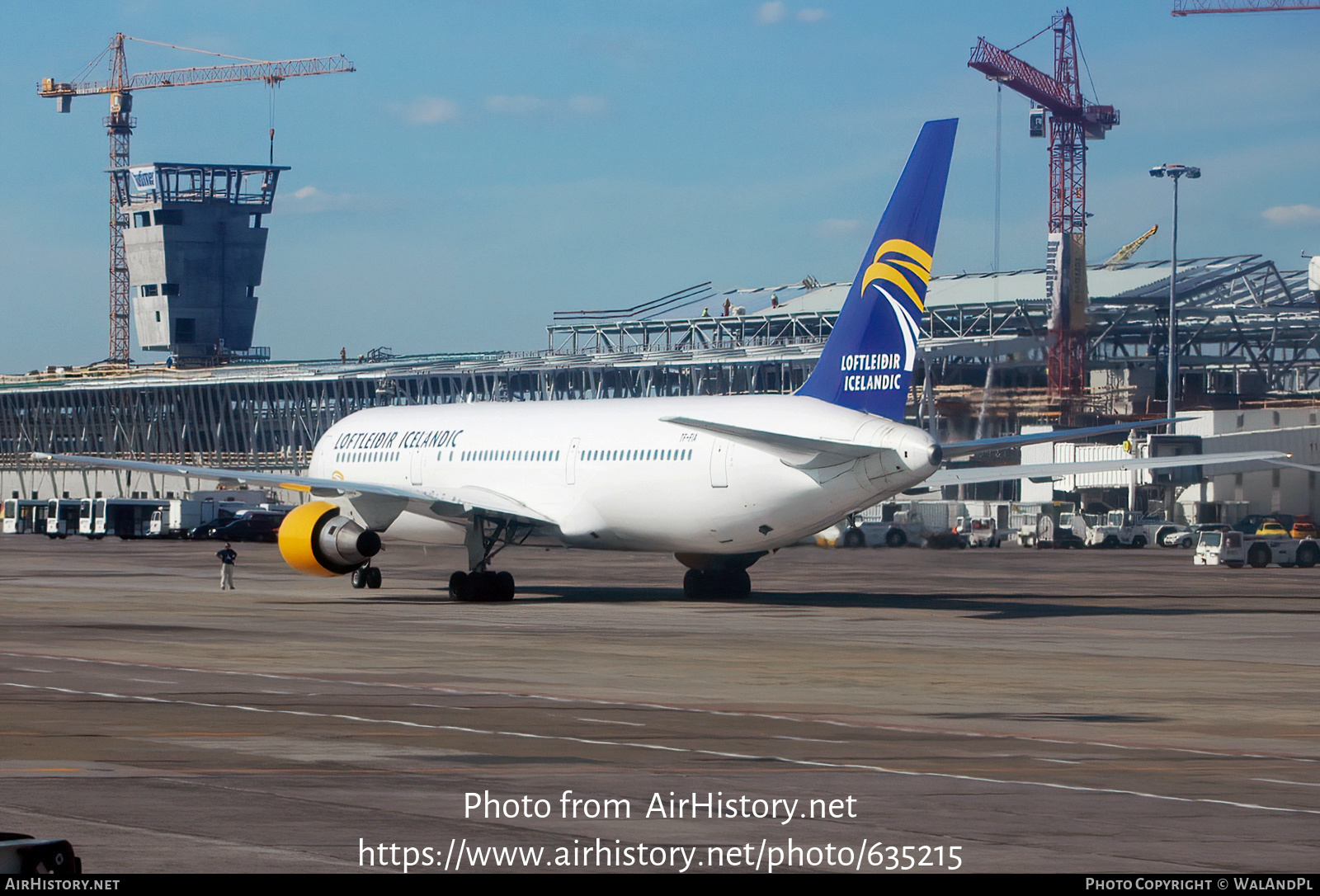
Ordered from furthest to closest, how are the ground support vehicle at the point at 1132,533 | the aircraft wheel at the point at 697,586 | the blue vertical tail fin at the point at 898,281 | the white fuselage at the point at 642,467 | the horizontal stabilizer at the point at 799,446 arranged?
1. the ground support vehicle at the point at 1132,533
2. the aircraft wheel at the point at 697,586
3. the blue vertical tail fin at the point at 898,281
4. the white fuselage at the point at 642,467
5. the horizontal stabilizer at the point at 799,446

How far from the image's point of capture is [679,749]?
49.4ft

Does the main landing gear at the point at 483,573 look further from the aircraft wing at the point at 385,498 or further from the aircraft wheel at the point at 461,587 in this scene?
the aircraft wing at the point at 385,498

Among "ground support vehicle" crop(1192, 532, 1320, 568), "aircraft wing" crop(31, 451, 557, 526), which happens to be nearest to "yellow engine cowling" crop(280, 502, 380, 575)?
"aircraft wing" crop(31, 451, 557, 526)

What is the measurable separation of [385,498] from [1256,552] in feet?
120

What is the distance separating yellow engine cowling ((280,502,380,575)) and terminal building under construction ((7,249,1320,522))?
151 feet

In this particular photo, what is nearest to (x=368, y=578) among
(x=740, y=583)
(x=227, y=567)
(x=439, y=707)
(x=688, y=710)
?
(x=227, y=567)

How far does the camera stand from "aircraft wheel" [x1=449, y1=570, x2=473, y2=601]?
132ft

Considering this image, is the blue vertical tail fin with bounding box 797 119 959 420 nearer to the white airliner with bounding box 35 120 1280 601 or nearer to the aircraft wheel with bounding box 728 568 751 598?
the white airliner with bounding box 35 120 1280 601

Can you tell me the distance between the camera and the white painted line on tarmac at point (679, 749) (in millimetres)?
12398

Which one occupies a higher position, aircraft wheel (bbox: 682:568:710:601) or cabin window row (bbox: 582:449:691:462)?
cabin window row (bbox: 582:449:691:462)

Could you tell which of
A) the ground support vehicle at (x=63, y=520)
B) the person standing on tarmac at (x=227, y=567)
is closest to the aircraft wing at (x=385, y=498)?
the person standing on tarmac at (x=227, y=567)

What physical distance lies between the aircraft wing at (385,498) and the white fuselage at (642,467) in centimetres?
91
